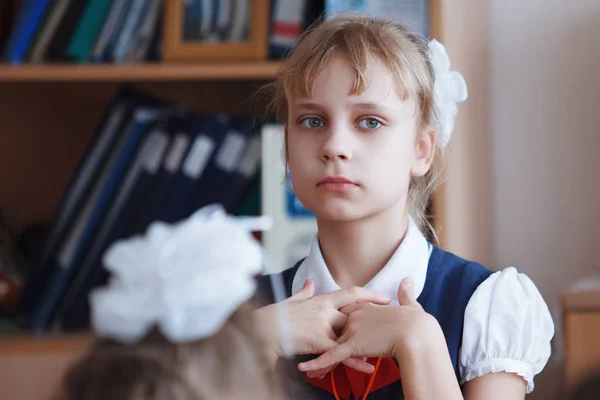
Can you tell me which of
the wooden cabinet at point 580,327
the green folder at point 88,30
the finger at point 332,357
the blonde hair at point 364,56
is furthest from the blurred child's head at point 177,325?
the green folder at point 88,30

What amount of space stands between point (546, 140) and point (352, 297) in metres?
1.19

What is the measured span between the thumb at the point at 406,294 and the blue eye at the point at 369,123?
153 millimetres

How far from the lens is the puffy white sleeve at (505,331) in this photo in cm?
79

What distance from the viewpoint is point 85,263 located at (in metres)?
1.74

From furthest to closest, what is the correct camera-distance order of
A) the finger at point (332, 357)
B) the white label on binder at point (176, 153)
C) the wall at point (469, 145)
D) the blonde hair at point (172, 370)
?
the white label on binder at point (176, 153)
the wall at point (469, 145)
the finger at point (332, 357)
the blonde hair at point (172, 370)

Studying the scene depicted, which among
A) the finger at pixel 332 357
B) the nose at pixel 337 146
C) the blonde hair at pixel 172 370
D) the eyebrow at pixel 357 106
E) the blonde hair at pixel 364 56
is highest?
the blonde hair at pixel 364 56

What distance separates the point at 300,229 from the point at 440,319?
848 millimetres

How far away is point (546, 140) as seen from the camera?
6.10 feet

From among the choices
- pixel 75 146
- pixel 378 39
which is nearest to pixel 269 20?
pixel 75 146

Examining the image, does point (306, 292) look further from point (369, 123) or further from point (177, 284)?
point (177, 284)

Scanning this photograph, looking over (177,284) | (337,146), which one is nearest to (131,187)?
(337,146)

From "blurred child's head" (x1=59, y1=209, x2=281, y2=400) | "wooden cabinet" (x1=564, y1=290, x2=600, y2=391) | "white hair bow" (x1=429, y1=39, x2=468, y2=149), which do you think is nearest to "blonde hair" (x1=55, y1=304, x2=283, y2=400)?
"blurred child's head" (x1=59, y1=209, x2=281, y2=400)

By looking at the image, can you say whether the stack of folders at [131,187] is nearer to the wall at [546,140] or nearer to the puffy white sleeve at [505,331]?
the wall at [546,140]

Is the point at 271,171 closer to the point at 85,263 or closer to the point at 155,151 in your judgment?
the point at 155,151
